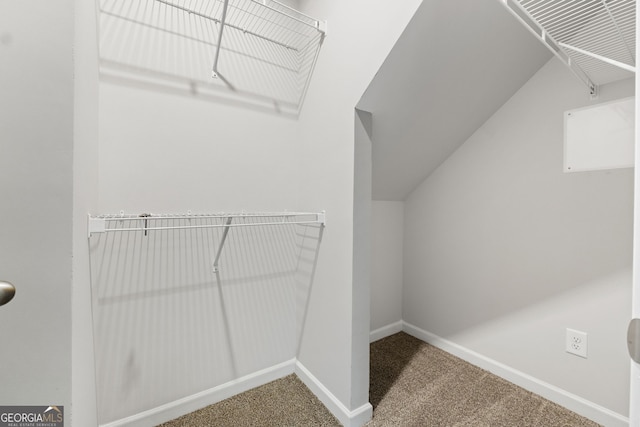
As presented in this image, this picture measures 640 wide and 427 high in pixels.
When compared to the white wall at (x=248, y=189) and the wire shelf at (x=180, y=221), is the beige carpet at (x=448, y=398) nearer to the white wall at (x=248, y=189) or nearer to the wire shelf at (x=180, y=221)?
the white wall at (x=248, y=189)

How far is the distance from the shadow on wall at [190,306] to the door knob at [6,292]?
57 cm

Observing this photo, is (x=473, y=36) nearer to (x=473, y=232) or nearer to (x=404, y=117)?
(x=404, y=117)

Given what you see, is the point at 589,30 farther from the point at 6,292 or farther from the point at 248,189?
the point at 6,292

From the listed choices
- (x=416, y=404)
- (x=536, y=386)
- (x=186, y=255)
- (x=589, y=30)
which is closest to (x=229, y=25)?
(x=186, y=255)

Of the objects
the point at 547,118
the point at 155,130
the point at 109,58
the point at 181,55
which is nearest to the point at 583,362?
the point at 547,118

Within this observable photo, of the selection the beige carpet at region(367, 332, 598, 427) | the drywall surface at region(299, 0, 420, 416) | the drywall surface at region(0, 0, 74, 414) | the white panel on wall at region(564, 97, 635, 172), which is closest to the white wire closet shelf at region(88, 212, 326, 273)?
the drywall surface at region(299, 0, 420, 416)

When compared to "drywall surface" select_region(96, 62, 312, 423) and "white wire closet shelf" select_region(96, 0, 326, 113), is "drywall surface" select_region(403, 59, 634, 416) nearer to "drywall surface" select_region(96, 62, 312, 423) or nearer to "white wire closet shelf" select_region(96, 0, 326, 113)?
"drywall surface" select_region(96, 62, 312, 423)

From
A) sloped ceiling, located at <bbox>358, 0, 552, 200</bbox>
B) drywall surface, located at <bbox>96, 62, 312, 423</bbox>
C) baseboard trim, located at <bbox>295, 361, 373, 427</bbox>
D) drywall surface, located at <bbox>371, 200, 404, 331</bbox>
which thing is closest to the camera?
sloped ceiling, located at <bbox>358, 0, 552, 200</bbox>

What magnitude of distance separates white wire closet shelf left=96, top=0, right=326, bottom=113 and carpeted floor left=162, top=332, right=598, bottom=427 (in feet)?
5.49

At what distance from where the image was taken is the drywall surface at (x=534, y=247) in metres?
1.31

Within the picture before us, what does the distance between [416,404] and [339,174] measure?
129cm

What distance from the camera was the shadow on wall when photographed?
4.00 ft

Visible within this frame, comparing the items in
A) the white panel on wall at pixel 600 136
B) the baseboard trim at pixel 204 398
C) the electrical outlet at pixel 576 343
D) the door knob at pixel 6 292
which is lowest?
the baseboard trim at pixel 204 398

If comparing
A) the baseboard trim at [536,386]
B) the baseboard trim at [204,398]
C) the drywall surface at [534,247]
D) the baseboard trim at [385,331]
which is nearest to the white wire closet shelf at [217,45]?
the drywall surface at [534,247]
